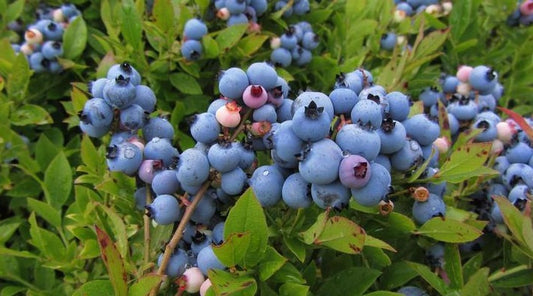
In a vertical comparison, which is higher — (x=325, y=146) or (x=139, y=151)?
(x=325, y=146)

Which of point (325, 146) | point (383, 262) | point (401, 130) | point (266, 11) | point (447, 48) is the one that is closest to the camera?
point (325, 146)

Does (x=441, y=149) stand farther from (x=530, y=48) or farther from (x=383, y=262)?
(x=530, y=48)

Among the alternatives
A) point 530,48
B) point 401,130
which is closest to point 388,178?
point 401,130

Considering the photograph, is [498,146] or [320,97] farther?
[498,146]

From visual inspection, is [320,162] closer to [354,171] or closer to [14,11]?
[354,171]

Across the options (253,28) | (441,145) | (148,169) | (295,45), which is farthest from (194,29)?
(441,145)

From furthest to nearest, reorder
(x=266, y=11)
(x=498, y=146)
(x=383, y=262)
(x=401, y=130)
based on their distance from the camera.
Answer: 1. (x=266, y=11)
2. (x=498, y=146)
3. (x=383, y=262)
4. (x=401, y=130)
